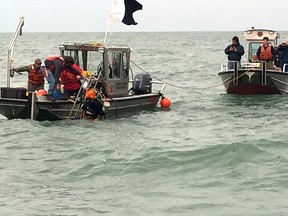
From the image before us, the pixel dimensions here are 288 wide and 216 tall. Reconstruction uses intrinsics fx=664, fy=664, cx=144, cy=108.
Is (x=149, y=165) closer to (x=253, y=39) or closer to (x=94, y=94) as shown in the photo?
(x=94, y=94)

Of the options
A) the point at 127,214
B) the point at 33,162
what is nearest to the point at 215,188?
the point at 127,214

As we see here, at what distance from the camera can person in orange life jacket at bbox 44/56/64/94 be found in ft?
50.0

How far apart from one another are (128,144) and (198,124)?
3546 mm

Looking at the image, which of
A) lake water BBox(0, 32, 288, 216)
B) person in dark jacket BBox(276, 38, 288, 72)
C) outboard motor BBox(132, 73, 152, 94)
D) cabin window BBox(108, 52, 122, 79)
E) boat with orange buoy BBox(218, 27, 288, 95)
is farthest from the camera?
person in dark jacket BBox(276, 38, 288, 72)

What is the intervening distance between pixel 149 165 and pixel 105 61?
5570mm

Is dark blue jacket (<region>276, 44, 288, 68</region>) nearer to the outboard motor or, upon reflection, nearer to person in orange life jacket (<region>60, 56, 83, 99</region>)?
the outboard motor

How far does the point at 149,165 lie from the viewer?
11453 millimetres

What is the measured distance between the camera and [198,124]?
647 inches

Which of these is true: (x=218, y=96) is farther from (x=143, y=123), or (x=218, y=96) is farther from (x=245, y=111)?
(x=143, y=123)

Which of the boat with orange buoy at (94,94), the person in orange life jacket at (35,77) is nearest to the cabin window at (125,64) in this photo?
the boat with orange buoy at (94,94)

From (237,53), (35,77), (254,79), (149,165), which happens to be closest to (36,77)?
(35,77)

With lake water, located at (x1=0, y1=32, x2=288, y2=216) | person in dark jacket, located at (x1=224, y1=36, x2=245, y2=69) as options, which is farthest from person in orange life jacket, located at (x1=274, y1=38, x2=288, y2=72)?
lake water, located at (x1=0, y1=32, x2=288, y2=216)

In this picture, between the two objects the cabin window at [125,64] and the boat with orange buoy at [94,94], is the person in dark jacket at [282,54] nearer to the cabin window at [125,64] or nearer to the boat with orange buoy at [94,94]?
the boat with orange buoy at [94,94]

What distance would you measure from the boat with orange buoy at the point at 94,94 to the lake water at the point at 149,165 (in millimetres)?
299
